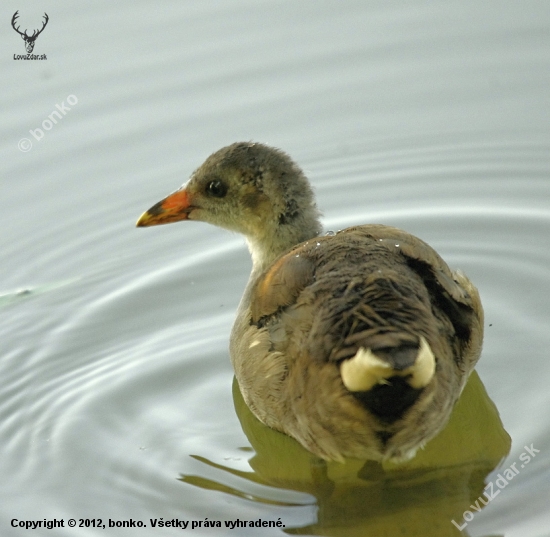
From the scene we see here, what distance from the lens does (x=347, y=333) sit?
15.3 feet

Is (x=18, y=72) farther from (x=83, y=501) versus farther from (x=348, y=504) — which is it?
(x=348, y=504)

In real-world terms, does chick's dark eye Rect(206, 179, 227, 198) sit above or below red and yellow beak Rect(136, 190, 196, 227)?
above

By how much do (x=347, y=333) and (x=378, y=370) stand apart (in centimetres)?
36

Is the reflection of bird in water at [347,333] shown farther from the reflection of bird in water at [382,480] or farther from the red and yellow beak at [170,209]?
the red and yellow beak at [170,209]

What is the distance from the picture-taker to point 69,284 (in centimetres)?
739

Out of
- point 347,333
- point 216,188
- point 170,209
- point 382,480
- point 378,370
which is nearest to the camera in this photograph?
point 378,370

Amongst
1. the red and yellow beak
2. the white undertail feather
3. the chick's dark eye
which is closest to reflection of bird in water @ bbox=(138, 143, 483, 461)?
the white undertail feather

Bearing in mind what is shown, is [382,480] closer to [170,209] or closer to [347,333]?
[347,333]

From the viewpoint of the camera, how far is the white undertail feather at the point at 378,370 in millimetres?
4324

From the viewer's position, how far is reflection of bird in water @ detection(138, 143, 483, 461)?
14.8 ft

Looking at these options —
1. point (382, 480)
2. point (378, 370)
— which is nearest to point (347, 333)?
point (378, 370)

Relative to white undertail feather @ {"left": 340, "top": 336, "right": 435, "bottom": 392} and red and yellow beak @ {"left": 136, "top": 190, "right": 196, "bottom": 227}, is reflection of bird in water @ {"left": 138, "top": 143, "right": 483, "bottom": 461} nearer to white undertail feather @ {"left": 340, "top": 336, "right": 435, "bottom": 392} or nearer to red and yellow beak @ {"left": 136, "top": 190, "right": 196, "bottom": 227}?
white undertail feather @ {"left": 340, "top": 336, "right": 435, "bottom": 392}

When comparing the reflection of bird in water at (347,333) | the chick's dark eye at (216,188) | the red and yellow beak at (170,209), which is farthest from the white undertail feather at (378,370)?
the red and yellow beak at (170,209)

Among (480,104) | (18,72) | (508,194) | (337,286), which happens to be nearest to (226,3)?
(18,72)
